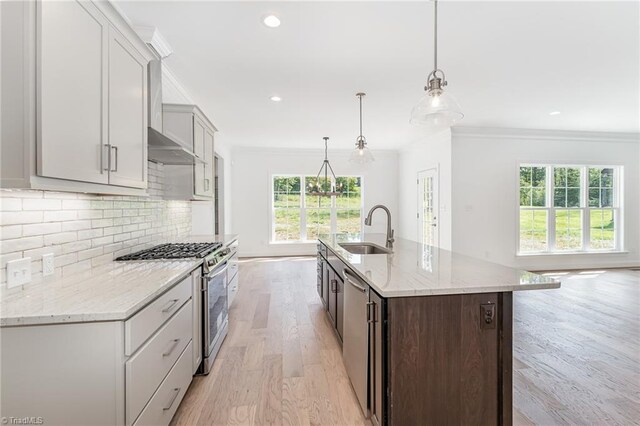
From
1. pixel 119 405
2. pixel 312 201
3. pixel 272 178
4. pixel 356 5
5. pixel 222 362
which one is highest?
pixel 356 5

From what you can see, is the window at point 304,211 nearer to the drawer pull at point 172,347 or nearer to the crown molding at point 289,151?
the crown molding at point 289,151

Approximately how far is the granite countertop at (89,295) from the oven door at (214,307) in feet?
1.25

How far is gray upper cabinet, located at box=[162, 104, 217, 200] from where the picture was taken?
280 cm

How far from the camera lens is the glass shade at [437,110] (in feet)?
6.14

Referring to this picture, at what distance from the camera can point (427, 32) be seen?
91.3 inches

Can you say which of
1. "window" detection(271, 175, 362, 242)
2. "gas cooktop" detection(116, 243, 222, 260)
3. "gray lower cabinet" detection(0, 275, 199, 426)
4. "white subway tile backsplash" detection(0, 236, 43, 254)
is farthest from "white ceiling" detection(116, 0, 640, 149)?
"window" detection(271, 175, 362, 242)

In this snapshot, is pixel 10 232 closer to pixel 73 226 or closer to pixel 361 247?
pixel 73 226

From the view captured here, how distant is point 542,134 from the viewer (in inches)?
219

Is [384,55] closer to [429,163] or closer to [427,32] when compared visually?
[427,32]

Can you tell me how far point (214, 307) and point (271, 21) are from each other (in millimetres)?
2242

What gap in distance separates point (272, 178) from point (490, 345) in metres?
6.23

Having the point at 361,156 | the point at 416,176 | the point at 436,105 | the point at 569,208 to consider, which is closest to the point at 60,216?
the point at 436,105

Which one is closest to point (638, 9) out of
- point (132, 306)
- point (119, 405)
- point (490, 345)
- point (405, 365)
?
point (490, 345)

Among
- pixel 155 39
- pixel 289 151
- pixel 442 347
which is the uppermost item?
pixel 289 151
